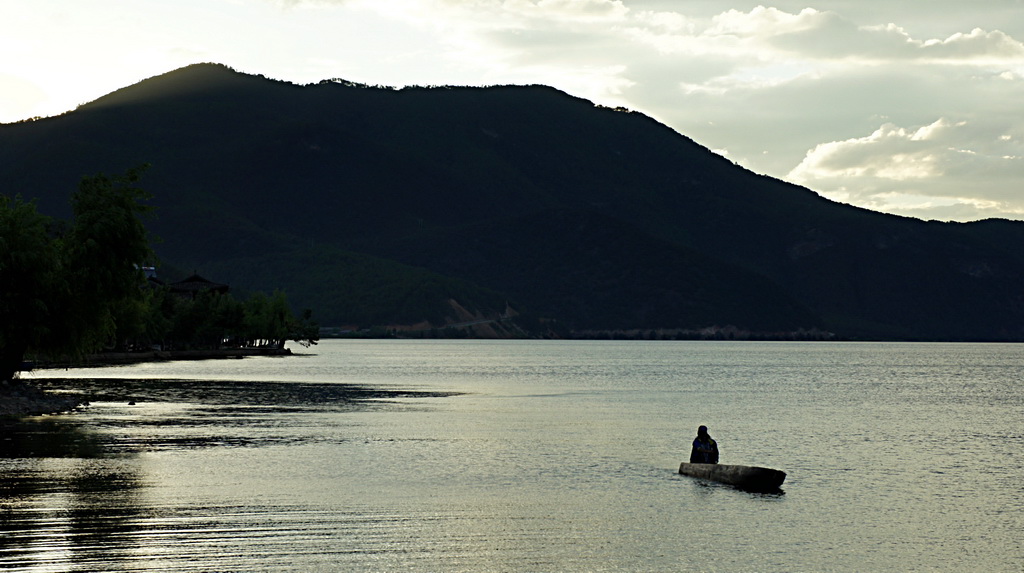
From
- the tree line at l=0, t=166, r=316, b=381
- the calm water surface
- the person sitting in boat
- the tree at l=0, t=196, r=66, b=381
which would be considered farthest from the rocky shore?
the person sitting in boat

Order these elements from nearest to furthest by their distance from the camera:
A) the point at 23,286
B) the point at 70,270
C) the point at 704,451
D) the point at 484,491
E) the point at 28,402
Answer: the point at 484,491
the point at 704,451
the point at 28,402
the point at 23,286
the point at 70,270

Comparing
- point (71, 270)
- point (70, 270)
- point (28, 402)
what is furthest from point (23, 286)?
point (71, 270)

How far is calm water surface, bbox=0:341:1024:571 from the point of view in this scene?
1302 inches

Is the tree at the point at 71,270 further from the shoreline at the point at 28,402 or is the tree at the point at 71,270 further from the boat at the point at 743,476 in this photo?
the boat at the point at 743,476

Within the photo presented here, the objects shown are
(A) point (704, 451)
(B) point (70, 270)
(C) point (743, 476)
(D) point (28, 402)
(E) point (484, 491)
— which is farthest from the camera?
(B) point (70, 270)

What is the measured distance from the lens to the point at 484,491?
46.1m

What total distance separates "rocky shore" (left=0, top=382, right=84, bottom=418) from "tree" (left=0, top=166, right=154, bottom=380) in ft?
4.83

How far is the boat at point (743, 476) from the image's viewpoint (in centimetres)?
4816

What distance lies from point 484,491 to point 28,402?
1725 inches

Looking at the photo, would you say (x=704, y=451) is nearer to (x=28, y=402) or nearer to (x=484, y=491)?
(x=484, y=491)

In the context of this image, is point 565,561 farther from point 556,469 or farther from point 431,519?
point 556,469

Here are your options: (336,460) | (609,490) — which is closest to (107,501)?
(336,460)

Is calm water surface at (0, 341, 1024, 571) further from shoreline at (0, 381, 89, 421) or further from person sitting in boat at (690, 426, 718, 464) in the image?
shoreline at (0, 381, 89, 421)

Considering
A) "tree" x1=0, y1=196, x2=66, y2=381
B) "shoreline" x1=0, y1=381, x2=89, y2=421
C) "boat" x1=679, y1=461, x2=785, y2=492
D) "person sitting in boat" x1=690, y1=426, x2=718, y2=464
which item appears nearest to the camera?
"boat" x1=679, y1=461, x2=785, y2=492
